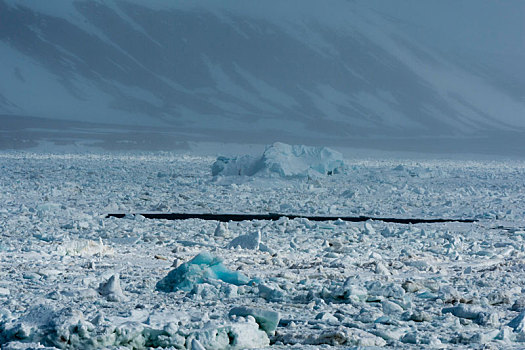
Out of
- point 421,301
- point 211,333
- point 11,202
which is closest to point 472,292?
point 421,301

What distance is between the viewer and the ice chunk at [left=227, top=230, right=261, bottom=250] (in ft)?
20.0

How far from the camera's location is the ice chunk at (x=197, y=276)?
4.09m

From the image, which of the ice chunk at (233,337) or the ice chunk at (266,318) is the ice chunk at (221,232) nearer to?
the ice chunk at (266,318)

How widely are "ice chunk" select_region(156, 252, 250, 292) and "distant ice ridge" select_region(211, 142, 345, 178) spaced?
9.21 metres

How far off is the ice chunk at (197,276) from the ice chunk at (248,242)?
63.4 inches

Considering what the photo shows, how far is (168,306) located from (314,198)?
25.4 ft

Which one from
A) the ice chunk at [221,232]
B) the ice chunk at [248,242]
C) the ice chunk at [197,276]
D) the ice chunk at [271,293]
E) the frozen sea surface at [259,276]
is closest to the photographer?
the frozen sea surface at [259,276]

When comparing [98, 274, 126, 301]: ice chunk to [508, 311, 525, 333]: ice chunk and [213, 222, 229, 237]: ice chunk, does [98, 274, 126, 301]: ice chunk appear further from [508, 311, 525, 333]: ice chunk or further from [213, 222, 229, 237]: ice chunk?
[213, 222, 229, 237]: ice chunk

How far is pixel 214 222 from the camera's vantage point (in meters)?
8.00

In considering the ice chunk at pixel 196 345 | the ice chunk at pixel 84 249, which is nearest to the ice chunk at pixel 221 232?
the ice chunk at pixel 84 249

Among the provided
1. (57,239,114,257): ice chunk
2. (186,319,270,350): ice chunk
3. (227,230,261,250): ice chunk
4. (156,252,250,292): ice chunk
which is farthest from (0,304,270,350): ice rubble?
(227,230,261,250): ice chunk

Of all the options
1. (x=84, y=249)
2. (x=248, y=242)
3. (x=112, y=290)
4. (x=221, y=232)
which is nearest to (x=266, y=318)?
(x=112, y=290)

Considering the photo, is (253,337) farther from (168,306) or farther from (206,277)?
(206,277)

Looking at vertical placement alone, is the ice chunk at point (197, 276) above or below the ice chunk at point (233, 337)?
above
